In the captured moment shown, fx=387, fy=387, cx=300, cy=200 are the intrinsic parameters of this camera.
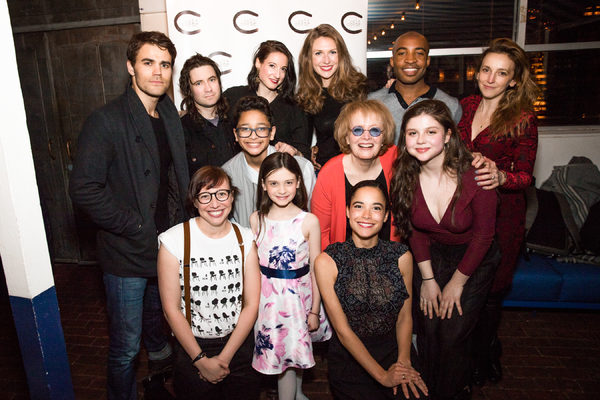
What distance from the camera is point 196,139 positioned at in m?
2.63

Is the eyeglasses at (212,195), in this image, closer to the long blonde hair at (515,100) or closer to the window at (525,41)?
the long blonde hair at (515,100)

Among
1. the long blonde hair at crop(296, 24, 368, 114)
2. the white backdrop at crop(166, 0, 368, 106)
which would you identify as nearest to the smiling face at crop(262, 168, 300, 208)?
the long blonde hair at crop(296, 24, 368, 114)

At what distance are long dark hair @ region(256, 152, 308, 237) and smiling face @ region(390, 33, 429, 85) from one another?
115cm

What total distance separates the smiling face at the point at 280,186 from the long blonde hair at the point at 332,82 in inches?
37.2

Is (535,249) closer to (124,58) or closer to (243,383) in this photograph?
(243,383)

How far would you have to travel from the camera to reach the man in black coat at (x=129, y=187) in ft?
6.35

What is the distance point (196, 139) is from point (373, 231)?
4.56 ft

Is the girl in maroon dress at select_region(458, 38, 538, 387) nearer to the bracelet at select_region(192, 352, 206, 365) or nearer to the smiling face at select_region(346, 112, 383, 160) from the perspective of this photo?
the smiling face at select_region(346, 112, 383, 160)

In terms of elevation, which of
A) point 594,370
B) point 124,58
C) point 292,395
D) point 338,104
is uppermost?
point 124,58

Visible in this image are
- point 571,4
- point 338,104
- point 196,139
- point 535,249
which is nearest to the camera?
point 196,139

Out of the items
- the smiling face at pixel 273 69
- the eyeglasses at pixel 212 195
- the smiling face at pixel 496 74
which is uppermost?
the smiling face at pixel 273 69

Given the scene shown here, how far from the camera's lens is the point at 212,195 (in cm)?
195

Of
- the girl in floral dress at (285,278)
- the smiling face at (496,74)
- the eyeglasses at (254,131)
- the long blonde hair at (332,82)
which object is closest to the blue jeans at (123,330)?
the girl in floral dress at (285,278)

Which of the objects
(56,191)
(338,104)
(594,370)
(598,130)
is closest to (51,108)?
(56,191)
